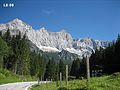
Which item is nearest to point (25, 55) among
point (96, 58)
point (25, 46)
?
point (25, 46)

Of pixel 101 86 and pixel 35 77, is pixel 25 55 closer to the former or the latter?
pixel 35 77

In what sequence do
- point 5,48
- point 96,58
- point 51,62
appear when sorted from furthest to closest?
point 51,62 → point 96,58 → point 5,48

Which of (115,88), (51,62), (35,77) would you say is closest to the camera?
(115,88)

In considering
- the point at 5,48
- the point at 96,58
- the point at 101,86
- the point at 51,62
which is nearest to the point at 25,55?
the point at 5,48

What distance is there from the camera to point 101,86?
20.2 m

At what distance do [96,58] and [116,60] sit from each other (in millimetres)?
28628

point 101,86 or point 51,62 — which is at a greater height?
point 51,62

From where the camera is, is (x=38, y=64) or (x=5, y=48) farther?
(x=38, y=64)

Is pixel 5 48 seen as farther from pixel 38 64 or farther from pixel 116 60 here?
pixel 38 64

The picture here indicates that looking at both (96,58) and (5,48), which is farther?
(96,58)

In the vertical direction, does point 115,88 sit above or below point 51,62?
below

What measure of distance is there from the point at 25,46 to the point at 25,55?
4.47 m

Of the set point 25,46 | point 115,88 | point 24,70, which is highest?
point 25,46

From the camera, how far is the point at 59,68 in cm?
16200
